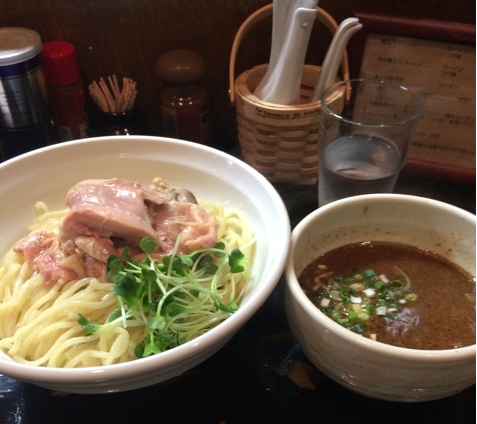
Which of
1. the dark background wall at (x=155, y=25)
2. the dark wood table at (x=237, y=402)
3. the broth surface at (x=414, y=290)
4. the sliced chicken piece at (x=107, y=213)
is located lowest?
the dark wood table at (x=237, y=402)

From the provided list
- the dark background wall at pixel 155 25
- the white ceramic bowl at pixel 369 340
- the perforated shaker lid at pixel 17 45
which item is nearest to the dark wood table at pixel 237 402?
the white ceramic bowl at pixel 369 340

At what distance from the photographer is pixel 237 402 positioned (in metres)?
1.02

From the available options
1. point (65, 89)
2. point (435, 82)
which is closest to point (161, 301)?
point (65, 89)

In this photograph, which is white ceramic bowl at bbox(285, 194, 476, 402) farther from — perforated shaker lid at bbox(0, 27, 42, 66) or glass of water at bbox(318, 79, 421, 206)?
perforated shaker lid at bbox(0, 27, 42, 66)

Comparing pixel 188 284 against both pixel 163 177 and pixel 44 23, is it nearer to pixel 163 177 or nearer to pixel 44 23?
pixel 163 177

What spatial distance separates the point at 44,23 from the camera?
1529mm

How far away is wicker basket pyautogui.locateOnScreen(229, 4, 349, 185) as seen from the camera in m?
1.35

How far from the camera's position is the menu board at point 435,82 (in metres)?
1.36

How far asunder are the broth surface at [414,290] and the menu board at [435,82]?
466mm

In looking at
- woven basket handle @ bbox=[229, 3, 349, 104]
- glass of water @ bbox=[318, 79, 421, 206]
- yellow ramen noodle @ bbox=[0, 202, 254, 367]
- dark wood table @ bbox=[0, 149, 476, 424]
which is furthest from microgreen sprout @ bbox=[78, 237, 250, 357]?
woven basket handle @ bbox=[229, 3, 349, 104]

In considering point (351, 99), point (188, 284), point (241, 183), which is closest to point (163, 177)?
point (241, 183)

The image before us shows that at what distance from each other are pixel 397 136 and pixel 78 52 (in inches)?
39.3

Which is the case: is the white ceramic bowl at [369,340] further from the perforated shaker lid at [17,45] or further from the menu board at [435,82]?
the perforated shaker lid at [17,45]

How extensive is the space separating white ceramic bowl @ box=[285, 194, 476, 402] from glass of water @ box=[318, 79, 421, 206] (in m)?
0.20
